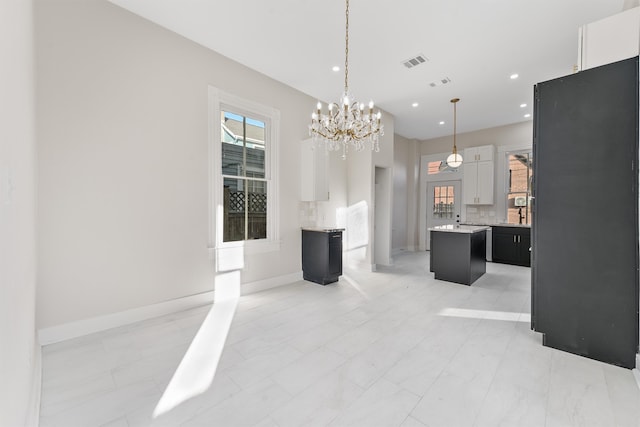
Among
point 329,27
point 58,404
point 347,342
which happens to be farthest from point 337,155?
point 58,404

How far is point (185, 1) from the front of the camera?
2914mm

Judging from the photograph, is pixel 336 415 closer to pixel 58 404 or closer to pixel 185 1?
pixel 58 404

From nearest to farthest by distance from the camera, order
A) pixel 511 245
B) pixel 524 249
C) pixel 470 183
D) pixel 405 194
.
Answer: pixel 524 249 < pixel 511 245 < pixel 470 183 < pixel 405 194

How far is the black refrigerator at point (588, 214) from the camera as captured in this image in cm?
A: 219

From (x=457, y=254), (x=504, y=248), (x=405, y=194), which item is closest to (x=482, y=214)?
(x=504, y=248)

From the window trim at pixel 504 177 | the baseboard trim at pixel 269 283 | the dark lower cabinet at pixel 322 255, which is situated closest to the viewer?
the baseboard trim at pixel 269 283

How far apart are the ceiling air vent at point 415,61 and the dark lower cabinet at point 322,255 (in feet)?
9.21

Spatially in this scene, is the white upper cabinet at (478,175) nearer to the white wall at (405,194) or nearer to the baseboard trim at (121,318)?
the white wall at (405,194)

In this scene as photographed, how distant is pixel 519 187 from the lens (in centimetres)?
711

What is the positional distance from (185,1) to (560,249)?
4431 millimetres

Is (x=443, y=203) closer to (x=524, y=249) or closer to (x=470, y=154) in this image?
(x=470, y=154)

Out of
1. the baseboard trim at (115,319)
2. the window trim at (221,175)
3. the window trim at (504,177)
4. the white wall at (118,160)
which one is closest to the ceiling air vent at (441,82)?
the window trim at (221,175)

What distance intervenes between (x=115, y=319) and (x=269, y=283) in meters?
2.04

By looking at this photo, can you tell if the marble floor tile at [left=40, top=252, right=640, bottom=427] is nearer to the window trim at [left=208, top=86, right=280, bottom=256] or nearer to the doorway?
the window trim at [left=208, top=86, right=280, bottom=256]
